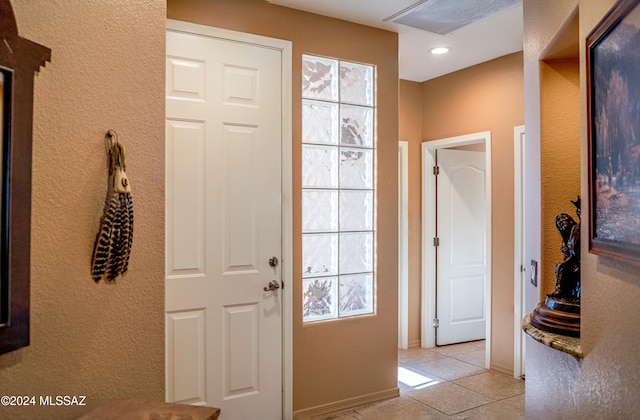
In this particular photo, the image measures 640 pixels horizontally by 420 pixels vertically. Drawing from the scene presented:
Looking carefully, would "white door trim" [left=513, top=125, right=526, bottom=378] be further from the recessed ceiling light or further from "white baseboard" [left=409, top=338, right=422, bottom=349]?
"white baseboard" [left=409, top=338, right=422, bottom=349]

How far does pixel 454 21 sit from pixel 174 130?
1923 mm

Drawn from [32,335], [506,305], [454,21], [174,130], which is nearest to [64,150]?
[32,335]

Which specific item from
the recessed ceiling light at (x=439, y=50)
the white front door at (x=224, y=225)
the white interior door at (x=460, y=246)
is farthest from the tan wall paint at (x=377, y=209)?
the white interior door at (x=460, y=246)

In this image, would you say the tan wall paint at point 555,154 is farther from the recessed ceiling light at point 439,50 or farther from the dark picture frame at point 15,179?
the dark picture frame at point 15,179

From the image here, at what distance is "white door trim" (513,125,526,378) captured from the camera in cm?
368

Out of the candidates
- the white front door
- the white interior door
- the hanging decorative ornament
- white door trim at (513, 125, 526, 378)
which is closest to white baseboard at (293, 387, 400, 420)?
the white front door

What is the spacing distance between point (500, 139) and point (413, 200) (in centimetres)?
101

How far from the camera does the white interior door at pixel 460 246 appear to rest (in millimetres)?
4523

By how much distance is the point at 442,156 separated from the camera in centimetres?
451

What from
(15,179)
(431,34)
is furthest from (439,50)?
(15,179)

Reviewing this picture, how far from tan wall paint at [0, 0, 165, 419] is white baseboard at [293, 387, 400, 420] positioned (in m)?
1.59

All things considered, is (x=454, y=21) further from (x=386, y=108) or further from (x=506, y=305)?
(x=506, y=305)

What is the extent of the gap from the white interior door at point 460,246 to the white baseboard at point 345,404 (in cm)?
142

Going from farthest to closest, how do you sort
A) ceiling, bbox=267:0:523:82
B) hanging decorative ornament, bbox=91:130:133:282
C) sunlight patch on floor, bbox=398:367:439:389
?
sunlight patch on floor, bbox=398:367:439:389
ceiling, bbox=267:0:523:82
hanging decorative ornament, bbox=91:130:133:282
